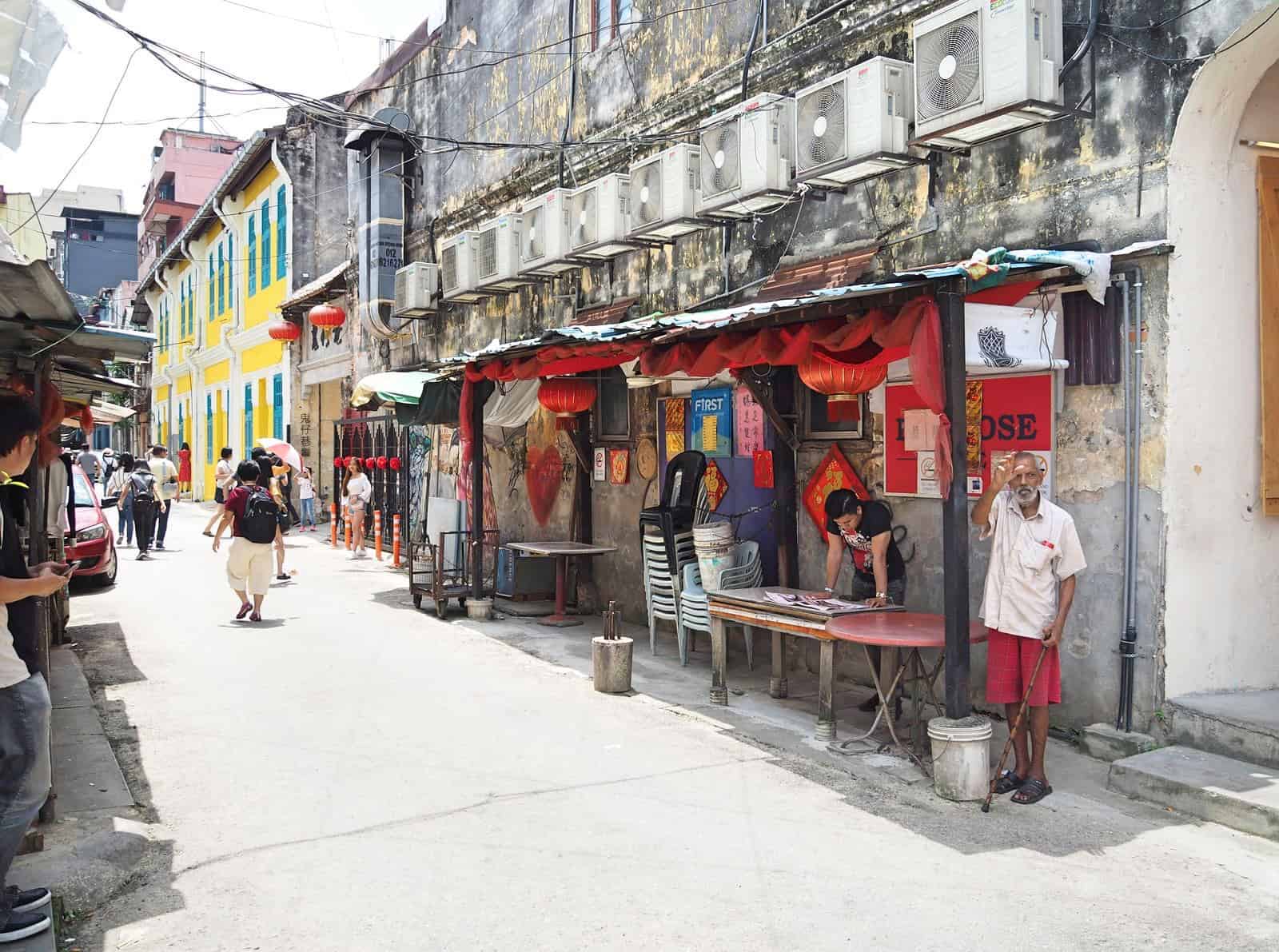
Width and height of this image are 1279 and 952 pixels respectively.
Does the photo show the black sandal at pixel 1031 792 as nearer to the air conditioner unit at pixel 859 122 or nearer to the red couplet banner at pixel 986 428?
the red couplet banner at pixel 986 428

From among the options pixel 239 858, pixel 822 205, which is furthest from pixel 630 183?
pixel 239 858

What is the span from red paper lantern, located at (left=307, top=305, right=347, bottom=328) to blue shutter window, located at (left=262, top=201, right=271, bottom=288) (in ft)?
20.2

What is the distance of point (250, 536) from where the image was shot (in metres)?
11.0

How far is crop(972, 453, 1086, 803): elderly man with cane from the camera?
5703mm

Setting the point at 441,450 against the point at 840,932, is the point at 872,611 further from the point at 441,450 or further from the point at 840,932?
the point at 441,450

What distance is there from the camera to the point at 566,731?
717 centimetres

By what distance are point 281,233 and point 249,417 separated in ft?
20.0

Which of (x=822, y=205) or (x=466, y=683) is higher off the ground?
(x=822, y=205)

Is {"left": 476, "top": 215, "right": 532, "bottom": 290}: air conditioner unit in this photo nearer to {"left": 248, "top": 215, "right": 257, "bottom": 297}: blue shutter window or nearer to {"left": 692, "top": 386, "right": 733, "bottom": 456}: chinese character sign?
{"left": 692, "top": 386, "right": 733, "bottom": 456}: chinese character sign

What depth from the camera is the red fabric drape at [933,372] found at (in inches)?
233

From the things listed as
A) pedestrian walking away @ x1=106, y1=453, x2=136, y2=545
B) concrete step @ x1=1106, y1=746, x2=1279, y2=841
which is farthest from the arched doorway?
pedestrian walking away @ x1=106, y1=453, x2=136, y2=545

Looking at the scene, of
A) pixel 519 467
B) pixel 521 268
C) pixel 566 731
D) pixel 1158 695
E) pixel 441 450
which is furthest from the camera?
pixel 441 450

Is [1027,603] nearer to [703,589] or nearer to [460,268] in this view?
[703,589]

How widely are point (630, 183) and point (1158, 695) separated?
281 inches
